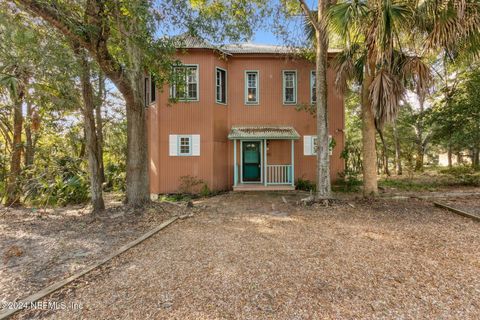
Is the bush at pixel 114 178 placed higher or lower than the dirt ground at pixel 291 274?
higher

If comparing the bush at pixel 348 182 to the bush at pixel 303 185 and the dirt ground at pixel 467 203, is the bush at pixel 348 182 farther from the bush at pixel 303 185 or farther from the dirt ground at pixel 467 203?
the dirt ground at pixel 467 203

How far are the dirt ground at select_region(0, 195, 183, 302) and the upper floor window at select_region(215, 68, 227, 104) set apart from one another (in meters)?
6.05

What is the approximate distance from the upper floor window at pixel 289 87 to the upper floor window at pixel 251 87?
143 centimetres

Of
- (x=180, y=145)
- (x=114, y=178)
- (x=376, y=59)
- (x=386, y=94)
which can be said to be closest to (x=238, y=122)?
(x=180, y=145)

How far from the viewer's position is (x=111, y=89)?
1333cm

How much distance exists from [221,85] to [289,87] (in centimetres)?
335

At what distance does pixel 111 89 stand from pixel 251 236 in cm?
1258

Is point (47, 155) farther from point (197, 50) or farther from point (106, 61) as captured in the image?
point (197, 50)

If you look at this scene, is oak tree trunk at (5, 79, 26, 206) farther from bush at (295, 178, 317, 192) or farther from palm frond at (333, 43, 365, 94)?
palm frond at (333, 43, 365, 94)

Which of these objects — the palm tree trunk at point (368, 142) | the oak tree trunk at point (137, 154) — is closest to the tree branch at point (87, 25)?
the oak tree trunk at point (137, 154)

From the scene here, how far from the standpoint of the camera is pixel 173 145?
10586 mm

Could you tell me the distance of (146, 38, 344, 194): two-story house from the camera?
34.7ft

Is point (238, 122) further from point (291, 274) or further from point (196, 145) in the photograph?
point (291, 274)

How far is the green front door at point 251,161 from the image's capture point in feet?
37.8
